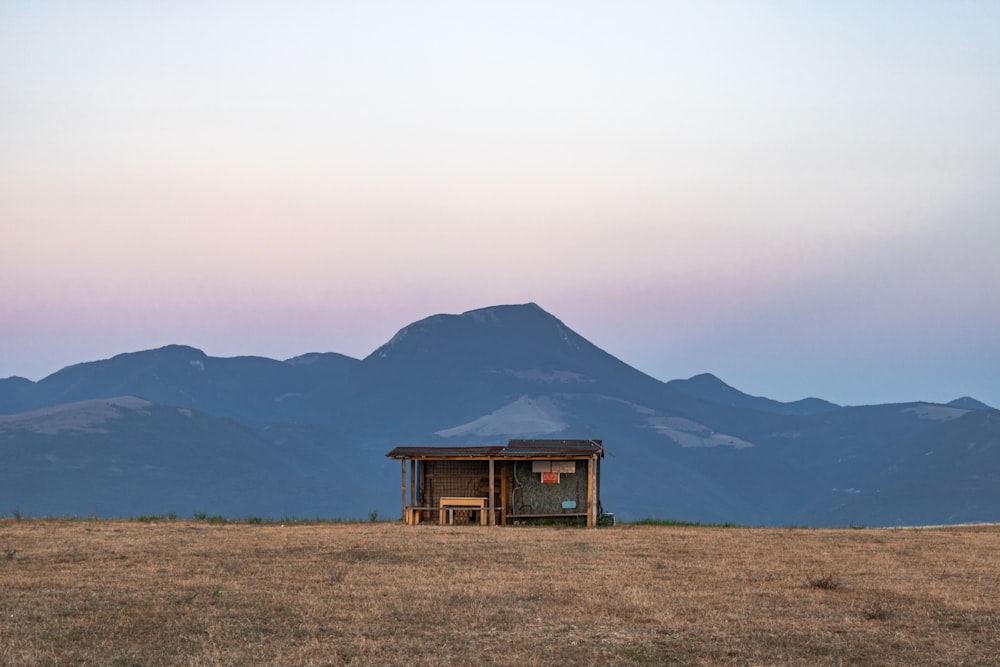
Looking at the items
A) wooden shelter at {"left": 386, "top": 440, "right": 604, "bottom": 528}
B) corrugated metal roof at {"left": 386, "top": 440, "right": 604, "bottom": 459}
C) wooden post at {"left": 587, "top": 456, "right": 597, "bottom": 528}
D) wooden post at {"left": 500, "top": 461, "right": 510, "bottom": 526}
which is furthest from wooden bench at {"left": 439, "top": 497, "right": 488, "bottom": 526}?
wooden post at {"left": 587, "top": 456, "right": 597, "bottom": 528}

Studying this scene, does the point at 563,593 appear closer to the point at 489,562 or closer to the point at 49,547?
the point at 489,562

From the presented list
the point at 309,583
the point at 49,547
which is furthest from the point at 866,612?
the point at 49,547

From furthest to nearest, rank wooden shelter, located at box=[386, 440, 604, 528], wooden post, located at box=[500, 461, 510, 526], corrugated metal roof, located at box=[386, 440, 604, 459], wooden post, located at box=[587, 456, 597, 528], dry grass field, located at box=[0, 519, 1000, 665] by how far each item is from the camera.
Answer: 1. wooden post, located at box=[500, 461, 510, 526]
2. wooden shelter, located at box=[386, 440, 604, 528]
3. corrugated metal roof, located at box=[386, 440, 604, 459]
4. wooden post, located at box=[587, 456, 597, 528]
5. dry grass field, located at box=[0, 519, 1000, 665]

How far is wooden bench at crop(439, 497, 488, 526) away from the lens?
44375mm

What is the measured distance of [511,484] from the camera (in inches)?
1775

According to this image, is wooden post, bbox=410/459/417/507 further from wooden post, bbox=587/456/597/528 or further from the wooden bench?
wooden post, bbox=587/456/597/528

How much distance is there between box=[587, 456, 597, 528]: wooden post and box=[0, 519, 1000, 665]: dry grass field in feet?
27.6

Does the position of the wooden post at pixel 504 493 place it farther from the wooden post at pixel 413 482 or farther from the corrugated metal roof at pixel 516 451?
the wooden post at pixel 413 482

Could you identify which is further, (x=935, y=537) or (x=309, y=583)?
(x=935, y=537)

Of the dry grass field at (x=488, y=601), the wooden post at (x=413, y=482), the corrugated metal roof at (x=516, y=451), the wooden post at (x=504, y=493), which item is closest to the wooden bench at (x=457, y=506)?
the wooden post at (x=504, y=493)

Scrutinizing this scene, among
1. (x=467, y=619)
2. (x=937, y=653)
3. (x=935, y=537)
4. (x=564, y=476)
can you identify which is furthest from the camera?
(x=564, y=476)

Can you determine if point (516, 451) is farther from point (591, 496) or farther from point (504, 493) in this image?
point (591, 496)

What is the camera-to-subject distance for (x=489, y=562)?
28.5 metres

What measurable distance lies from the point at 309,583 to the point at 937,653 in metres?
12.7
